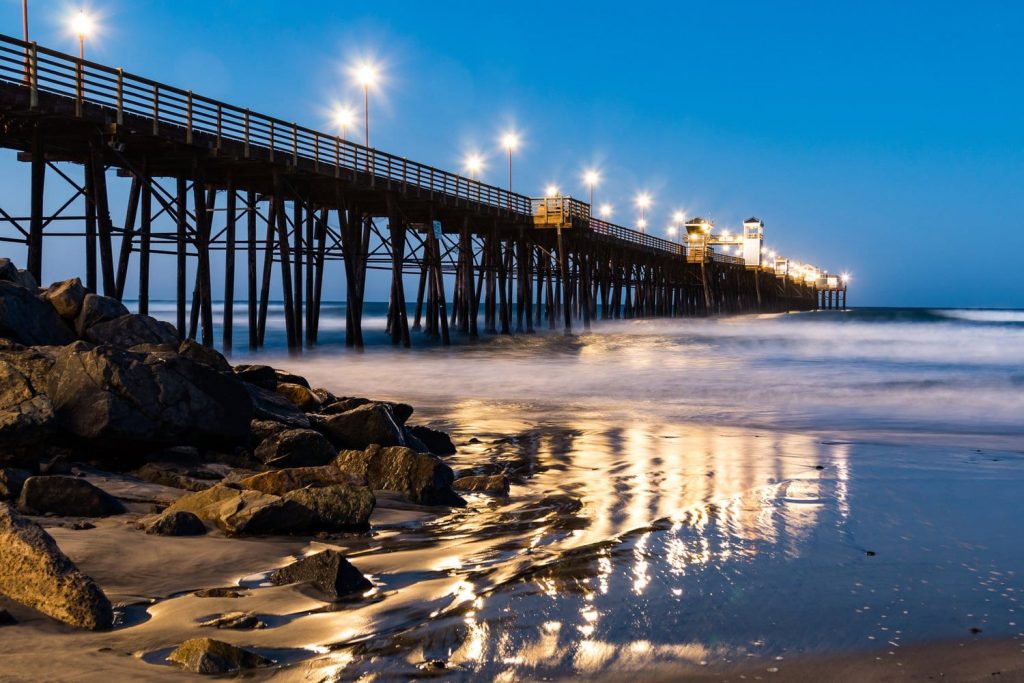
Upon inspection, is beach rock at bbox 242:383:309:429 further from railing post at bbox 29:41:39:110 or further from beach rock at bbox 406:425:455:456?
railing post at bbox 29:41:39:110

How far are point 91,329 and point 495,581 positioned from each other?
20.1 feet

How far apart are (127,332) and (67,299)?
79cm

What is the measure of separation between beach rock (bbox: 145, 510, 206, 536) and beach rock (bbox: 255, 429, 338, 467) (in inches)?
84.4

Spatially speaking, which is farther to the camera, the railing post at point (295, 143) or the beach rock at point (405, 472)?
the railing post at point (295, 143)

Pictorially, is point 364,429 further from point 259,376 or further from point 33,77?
point 33,77

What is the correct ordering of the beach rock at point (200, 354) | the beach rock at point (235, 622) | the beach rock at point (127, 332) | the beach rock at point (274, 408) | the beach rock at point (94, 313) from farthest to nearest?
the beach rock at point (94, 313) → the beach rock at point (127, 332) → the beach rock at point (200, 354) → the beach rock at point (274, 408) → the beach rock at point (235, 622)

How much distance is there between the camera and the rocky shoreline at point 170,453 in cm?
372

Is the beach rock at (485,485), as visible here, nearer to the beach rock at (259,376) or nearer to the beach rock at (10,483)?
the beach rock at (10,483)

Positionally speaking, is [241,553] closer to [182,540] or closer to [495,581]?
[182,540]

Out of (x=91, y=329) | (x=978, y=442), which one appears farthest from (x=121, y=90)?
(x=978, y=442)

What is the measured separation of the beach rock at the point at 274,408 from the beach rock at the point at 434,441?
1048 mm

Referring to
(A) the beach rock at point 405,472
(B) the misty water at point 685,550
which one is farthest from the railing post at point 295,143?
(A) the beach rock at point 405,472

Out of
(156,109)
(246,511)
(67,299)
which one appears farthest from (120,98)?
(246,511)

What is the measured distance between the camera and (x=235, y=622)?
3.76m
